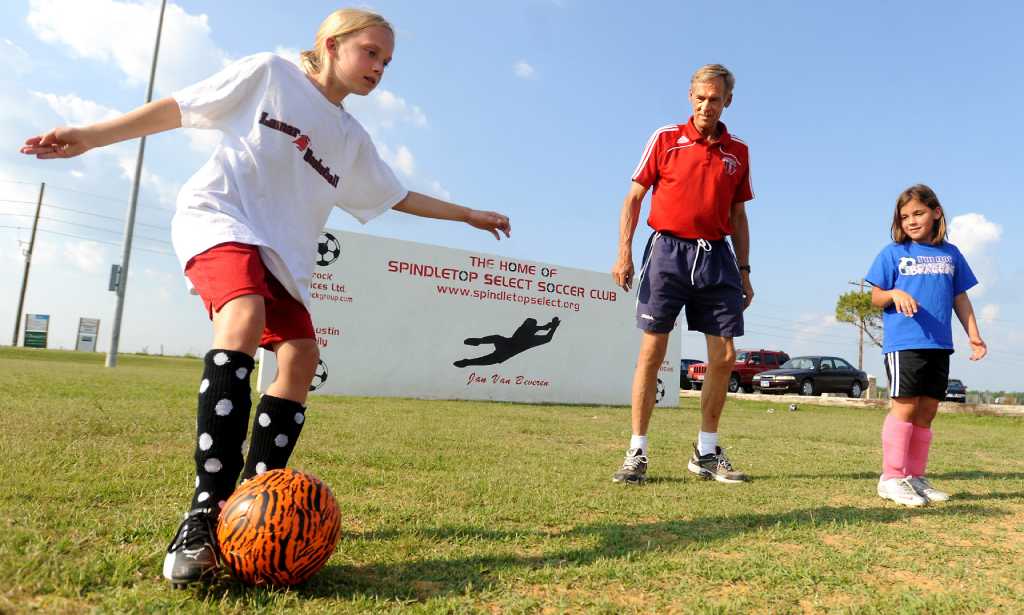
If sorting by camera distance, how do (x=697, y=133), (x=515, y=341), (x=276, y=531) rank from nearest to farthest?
1. (x=276, y=531)
2. (x=697, y=133)
3. (x=515, y=341)

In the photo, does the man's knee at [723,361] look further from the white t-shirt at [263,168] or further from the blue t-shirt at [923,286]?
the white t-shirt at [263,168]

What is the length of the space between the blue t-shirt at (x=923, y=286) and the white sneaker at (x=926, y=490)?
0.73 metres

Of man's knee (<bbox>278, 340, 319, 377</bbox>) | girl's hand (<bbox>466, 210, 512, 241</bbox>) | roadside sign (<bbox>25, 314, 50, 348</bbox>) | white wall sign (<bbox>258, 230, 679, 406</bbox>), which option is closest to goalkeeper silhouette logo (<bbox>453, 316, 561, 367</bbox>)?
white wall sign (<bbox>258, 230, 679, 406</bbox>)

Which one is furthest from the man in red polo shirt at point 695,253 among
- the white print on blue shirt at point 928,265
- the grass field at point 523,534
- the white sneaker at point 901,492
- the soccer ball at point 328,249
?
the soccer ball at point 328,249

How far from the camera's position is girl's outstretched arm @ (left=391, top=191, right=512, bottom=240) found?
2.78 meters

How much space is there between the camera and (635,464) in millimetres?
3713

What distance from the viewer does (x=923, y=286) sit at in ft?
12.4

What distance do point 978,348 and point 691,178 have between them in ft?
6.43

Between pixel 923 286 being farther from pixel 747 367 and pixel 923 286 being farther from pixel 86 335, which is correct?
pixel 86 335

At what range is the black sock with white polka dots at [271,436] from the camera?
7.18ft

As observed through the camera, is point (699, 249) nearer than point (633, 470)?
No

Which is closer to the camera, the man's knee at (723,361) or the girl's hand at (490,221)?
the girl's hand at (490,221)

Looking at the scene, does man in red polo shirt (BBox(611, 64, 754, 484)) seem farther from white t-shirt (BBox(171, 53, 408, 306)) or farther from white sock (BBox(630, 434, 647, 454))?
white t-shirt (BBox(171, 53, 408, 306))

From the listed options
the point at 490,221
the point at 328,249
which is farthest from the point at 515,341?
the point at 490,221
